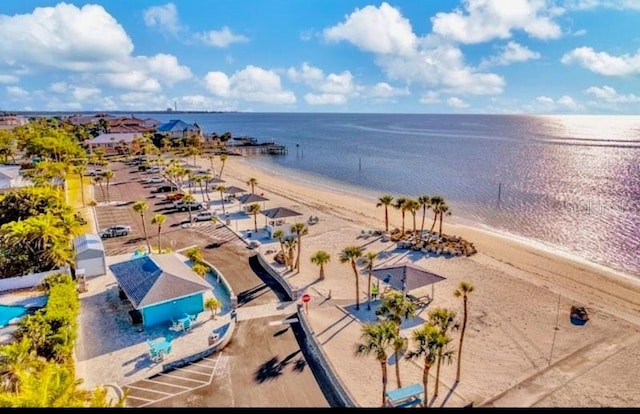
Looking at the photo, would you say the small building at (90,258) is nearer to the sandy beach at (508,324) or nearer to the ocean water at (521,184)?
the sandy beach at (508,324)

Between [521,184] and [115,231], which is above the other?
[115,231]

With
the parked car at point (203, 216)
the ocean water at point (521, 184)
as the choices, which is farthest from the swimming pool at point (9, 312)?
the ocean water at point (521, 184)

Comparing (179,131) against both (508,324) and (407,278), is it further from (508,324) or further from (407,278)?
→ (508,324)

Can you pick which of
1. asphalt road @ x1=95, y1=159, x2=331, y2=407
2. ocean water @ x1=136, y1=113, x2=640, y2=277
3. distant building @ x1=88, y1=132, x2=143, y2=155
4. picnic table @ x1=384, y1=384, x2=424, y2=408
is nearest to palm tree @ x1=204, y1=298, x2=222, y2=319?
asphalt road @ x1=95, y1=159, x2=331, y2=407

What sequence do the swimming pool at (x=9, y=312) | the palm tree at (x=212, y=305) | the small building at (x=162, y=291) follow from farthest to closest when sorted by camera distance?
the palm tree at (x=212, y=305)
the small building at (x=162, y=291)
the swimming pool at (x=9, y=312)

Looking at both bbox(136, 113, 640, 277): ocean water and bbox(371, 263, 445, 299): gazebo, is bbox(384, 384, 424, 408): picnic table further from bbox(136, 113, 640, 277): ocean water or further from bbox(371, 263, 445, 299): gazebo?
bbox(136, 113, 640, 277): ocean water

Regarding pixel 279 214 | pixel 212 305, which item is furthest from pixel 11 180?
pixel 212 305

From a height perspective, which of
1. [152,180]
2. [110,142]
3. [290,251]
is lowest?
[290,251]
